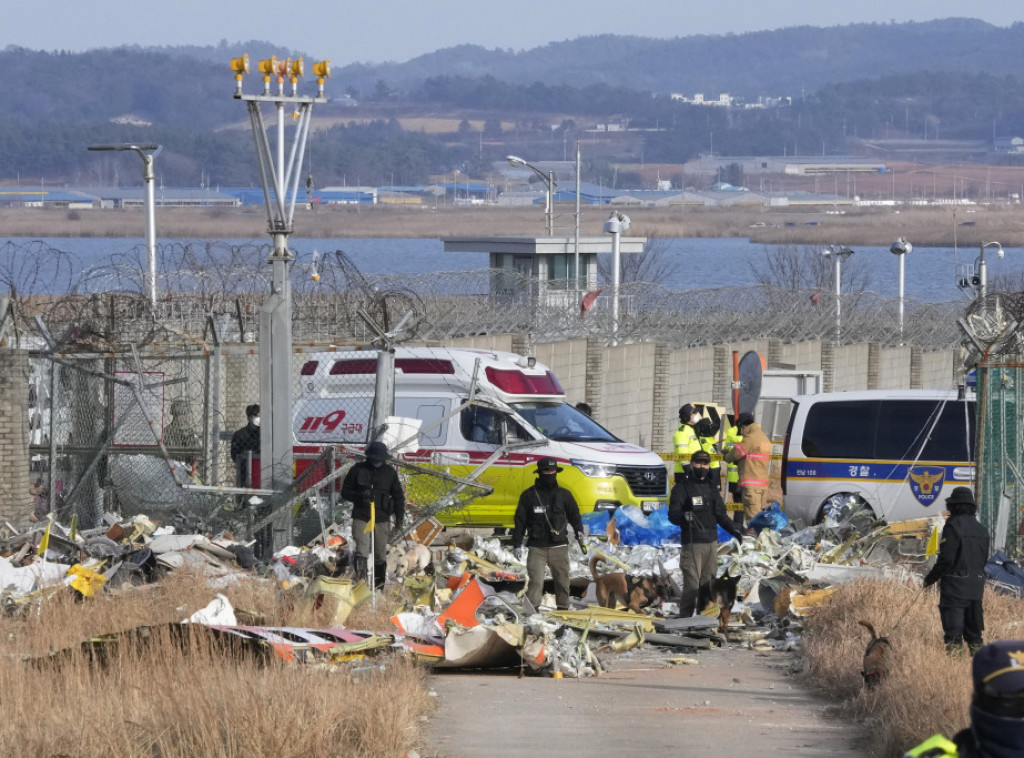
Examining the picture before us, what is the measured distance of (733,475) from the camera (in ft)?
69.6

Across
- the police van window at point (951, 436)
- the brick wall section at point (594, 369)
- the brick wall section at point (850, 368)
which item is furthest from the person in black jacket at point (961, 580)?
the brick wall section at point (850, 368)

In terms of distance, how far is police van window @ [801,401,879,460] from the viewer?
2053 centimetres

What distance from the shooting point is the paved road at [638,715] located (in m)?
9.37

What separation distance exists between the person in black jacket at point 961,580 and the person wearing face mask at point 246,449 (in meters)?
7.76

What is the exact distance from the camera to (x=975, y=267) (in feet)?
118

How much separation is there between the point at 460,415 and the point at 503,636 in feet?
26.9

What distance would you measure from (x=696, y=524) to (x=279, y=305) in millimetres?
4302

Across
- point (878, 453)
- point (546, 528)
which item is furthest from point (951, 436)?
point (546, 528)

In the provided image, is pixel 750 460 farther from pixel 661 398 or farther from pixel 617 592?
pixel 661 398

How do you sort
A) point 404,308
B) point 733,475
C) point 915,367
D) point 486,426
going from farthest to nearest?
point 915,367
point 404,308
point 733,475
point 486,426

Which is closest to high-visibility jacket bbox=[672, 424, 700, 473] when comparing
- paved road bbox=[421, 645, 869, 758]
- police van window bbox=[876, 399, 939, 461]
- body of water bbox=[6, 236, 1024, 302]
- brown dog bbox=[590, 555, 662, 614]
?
police van window bbox=[876, 399, 939, 461]

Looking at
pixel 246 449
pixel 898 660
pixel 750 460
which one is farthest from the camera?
pixel 750 460

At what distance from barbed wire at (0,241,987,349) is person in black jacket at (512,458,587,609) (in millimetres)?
2374

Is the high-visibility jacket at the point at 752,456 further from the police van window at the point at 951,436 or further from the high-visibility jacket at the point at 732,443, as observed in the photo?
the police van window at the point at 951,436
